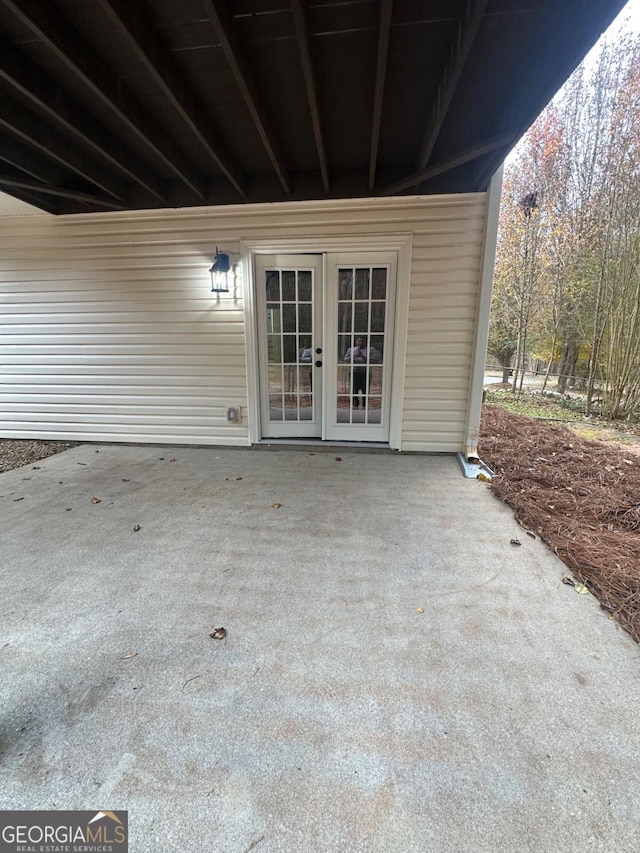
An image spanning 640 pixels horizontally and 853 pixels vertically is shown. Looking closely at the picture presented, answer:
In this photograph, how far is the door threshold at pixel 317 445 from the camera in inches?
160

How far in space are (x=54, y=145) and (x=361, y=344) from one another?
10.1ft

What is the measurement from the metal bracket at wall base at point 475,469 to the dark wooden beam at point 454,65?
2.70 metres

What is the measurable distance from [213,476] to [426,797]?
2.78 metres

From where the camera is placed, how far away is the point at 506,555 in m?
2.14

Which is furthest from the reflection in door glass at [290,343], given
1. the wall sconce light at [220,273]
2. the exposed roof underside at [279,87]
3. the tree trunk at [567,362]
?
the tree trunk at [567,362]

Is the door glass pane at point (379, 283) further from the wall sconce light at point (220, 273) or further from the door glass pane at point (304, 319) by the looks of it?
the wall sconce light at point (220, 273)

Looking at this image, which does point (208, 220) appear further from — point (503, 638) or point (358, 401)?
point (503, 638)

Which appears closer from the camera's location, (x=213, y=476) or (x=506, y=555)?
(x=506, y=555)

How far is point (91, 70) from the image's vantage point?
6.95 ft

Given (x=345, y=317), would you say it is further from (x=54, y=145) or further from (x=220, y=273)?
(x=54, y=145)

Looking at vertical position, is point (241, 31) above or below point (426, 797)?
above

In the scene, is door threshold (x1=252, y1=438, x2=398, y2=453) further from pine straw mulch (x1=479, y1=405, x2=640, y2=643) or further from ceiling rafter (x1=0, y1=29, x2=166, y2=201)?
ceiling rafter (x1=0, y1=29, x2=166, y2=201)

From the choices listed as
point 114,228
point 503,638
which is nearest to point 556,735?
point 503,638

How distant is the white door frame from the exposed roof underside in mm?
420
